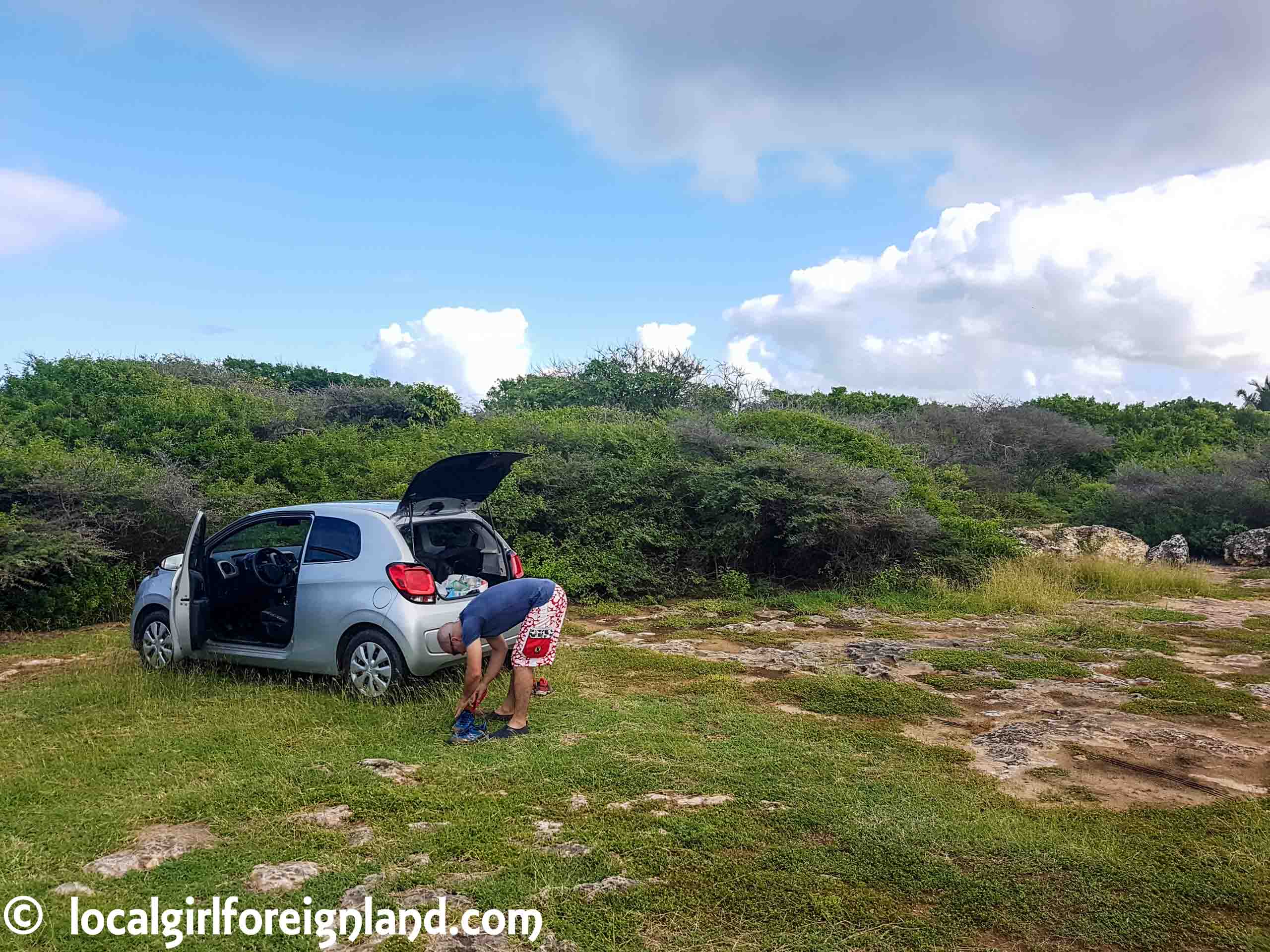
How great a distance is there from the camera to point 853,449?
14367mm

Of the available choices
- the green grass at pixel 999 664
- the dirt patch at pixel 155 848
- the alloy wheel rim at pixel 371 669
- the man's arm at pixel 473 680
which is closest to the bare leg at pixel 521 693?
the man's arm at pixel 473 680

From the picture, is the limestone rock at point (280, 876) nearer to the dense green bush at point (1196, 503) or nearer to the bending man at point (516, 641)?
the bending man at point (516, 641)

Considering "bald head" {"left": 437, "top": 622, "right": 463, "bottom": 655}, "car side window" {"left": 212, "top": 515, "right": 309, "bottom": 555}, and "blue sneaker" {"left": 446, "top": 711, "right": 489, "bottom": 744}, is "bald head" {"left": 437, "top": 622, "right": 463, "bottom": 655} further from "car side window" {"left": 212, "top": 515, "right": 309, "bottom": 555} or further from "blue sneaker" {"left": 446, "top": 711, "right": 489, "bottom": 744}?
"car side window" {"left": 212, "top": 515, "right": 309, "bottom": 555}

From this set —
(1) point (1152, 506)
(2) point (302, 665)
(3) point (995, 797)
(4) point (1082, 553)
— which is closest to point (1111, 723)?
(3) point (995, 797)

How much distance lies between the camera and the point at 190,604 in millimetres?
6746

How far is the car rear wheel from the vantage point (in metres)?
7.13

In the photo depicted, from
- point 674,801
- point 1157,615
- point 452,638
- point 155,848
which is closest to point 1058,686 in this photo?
point 674,801

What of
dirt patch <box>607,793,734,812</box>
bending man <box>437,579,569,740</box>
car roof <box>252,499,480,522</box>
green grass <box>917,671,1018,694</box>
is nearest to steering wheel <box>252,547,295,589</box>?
car roof <box>252,499,480,522</box>

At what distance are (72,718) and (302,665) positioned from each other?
1474mm

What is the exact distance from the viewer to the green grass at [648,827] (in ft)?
11.0

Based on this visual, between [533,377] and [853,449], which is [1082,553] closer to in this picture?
[853,449]

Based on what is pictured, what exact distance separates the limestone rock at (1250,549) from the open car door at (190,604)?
1779 cm

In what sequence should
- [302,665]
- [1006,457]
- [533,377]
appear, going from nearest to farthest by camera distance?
[302,665], [1006,457], [533,377]

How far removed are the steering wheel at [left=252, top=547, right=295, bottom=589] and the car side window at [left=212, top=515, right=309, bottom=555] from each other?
141mm
